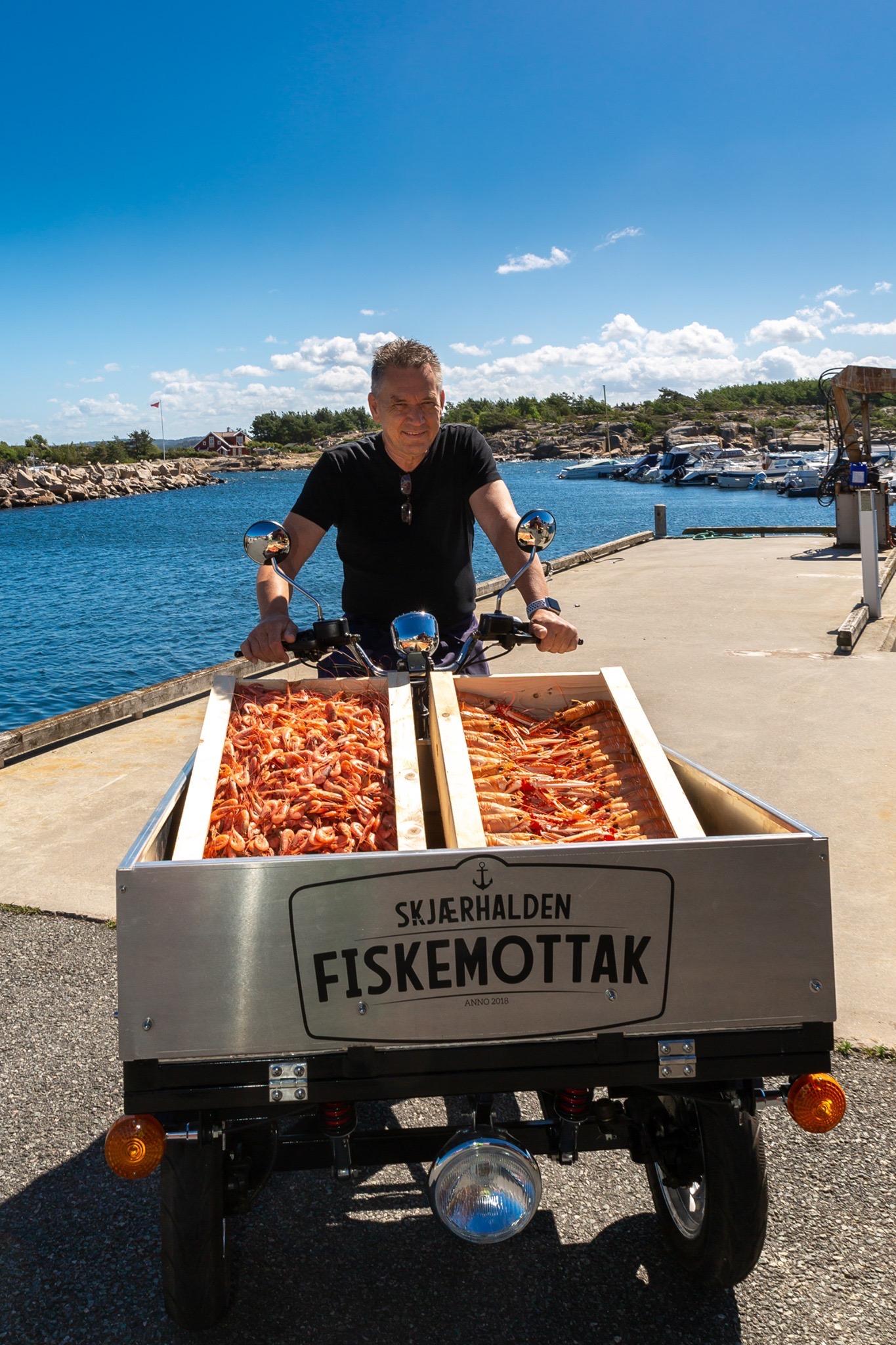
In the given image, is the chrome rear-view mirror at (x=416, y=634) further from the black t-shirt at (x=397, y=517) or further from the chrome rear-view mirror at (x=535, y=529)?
the black t-shirt at (x=397, y=517)

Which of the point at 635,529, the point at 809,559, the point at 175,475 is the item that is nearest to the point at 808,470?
the point at 635,529

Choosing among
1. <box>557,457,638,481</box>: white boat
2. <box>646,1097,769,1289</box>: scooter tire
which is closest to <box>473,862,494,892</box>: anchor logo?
<box>646,1097,769,1289</box>: scooter tire

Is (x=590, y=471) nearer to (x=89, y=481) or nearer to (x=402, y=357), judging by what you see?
(x=89, y=481)

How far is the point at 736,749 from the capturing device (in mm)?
7441

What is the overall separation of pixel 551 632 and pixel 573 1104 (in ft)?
5.26

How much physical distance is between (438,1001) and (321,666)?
190 centimetres

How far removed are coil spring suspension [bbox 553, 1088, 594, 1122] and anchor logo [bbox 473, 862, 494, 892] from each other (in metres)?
0.60

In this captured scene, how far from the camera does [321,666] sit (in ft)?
12.6

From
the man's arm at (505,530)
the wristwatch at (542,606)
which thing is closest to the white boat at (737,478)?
the man's arm at (505,530)

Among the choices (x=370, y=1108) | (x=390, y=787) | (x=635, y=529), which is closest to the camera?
(x=390, y=787)

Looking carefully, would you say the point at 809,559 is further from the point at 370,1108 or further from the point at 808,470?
the point at 808,470

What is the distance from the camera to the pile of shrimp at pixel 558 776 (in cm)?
259

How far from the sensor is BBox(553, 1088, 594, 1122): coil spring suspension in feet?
7.76

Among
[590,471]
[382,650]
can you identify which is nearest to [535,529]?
[382,650]
